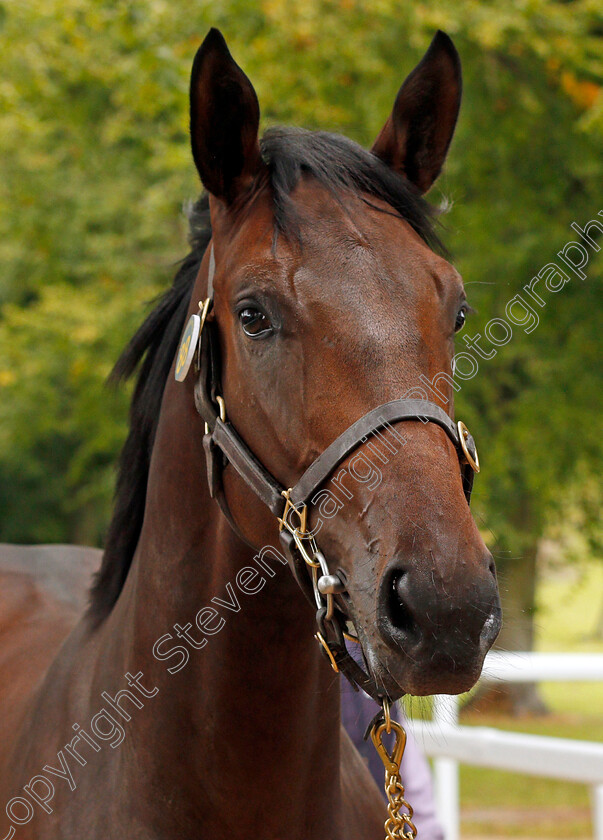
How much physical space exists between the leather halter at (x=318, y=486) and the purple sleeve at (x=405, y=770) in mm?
1366

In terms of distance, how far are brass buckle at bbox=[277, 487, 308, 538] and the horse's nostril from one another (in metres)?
0.28

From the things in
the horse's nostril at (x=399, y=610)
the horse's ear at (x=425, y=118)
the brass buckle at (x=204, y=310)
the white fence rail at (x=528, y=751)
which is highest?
the horse's ear at (x=425, y=118)

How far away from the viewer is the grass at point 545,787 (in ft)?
28.5

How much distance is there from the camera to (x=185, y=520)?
2.26m

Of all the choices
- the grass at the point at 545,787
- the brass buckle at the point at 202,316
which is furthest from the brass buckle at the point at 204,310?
the grass at the point at 545,787

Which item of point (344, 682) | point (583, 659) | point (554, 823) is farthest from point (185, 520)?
point (554, 823)

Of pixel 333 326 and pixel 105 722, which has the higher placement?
pixel 333 326

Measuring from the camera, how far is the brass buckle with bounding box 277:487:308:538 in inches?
73.0

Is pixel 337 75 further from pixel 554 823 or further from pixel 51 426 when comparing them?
pixel 554 823

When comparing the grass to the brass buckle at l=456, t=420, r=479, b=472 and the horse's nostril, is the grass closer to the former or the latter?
the brass buckle at l=456, t=420, r=479, b=472

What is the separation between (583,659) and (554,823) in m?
4.44

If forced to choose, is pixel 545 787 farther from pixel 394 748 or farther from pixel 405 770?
pixel 394 748

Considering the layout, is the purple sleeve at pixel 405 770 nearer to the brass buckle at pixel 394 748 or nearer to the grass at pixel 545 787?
the brass buckle at pixel 394 748

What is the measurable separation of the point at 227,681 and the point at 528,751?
3.32 meters
